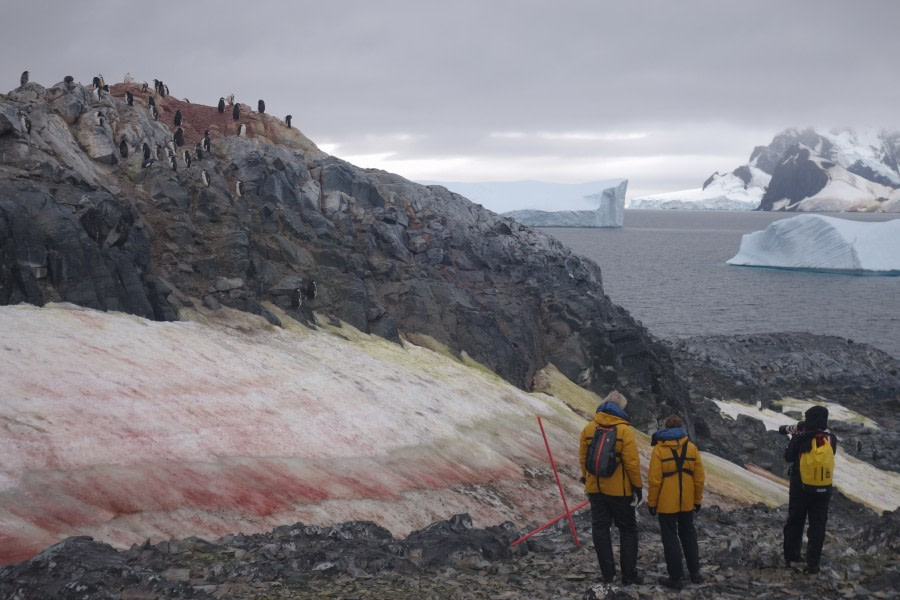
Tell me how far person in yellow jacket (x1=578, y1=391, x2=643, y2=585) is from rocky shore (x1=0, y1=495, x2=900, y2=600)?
0.37 metres

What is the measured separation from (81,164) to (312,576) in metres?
27.7

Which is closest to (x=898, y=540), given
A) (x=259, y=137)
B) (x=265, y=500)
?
(x=265, y=500)

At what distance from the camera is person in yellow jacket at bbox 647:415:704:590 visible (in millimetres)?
12227

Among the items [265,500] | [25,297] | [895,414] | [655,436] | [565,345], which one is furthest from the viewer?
[895,414]

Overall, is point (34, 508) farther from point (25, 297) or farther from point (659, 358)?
point (659, 358)

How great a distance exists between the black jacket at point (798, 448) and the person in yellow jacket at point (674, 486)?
6.00 ft

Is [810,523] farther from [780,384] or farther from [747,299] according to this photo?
[747,299]

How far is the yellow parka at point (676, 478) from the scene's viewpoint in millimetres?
12227

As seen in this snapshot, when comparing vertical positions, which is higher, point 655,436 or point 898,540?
point 655,436

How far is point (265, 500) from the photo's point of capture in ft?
58.3

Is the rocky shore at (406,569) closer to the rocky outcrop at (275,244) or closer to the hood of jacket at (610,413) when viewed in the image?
the hood of jacket at (610,413)

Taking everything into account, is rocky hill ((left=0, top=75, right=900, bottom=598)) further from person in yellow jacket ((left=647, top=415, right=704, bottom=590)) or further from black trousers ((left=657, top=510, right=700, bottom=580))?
person in yellow jacket ((left=647, top=415, right=704, bottom=590))

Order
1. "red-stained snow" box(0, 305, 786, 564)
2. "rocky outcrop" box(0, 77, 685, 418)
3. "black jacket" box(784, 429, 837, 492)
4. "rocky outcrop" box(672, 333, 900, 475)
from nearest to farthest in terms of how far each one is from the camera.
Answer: "black jacket" box(784, 429, 837, 492) < "red-stained snow" box(0, 305, 786, 564) < "rocky outcrop" box(0, 77, 685, 418) < "rocky outcrop" box(672, 333, 900, 475)

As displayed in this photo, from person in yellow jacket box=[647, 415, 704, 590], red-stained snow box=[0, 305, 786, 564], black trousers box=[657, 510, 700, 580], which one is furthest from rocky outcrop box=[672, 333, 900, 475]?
person in yellow jacket box=[647, 415, 704, 590]
